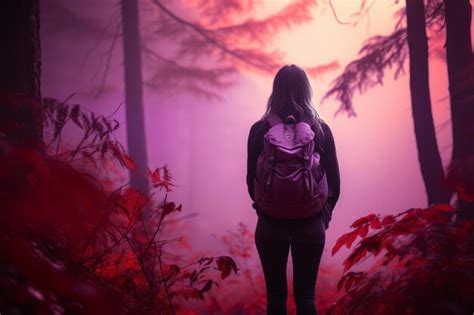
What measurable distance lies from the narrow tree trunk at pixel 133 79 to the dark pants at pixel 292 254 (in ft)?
16.6

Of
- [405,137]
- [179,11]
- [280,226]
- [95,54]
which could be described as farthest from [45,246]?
[405,137]

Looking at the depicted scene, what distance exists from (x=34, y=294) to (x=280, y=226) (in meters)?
1.37

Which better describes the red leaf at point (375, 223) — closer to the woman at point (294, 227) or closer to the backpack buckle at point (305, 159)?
the woman at point (294, 227)

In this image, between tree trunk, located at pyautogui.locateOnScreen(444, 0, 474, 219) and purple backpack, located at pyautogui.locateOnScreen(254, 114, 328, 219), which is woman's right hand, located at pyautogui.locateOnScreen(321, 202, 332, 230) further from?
tree trunk, located at pyautogui.locateOnScreen(444, 0, 474, 219)

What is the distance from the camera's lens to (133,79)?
709 cm

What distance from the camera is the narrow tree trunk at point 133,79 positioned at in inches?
270

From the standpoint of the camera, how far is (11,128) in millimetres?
1946

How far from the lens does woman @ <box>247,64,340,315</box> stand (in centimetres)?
207

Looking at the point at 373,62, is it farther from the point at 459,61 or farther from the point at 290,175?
the point at 290,175

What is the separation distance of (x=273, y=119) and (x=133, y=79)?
544 centimetres

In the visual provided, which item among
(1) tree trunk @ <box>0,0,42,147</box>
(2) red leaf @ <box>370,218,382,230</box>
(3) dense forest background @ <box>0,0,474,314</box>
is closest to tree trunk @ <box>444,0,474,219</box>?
(3) dense forest background @ <box>0,0,474,314</box>

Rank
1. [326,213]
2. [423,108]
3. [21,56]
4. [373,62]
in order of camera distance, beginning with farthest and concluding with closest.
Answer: [373,62] < [423,108] < [21,56] < [326,213]

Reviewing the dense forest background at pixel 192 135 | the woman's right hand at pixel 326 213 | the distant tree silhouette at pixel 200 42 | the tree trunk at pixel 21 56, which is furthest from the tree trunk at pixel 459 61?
the distant tree silhouette at pixel 200 42

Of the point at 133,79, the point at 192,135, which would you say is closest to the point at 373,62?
the point at 133,79
